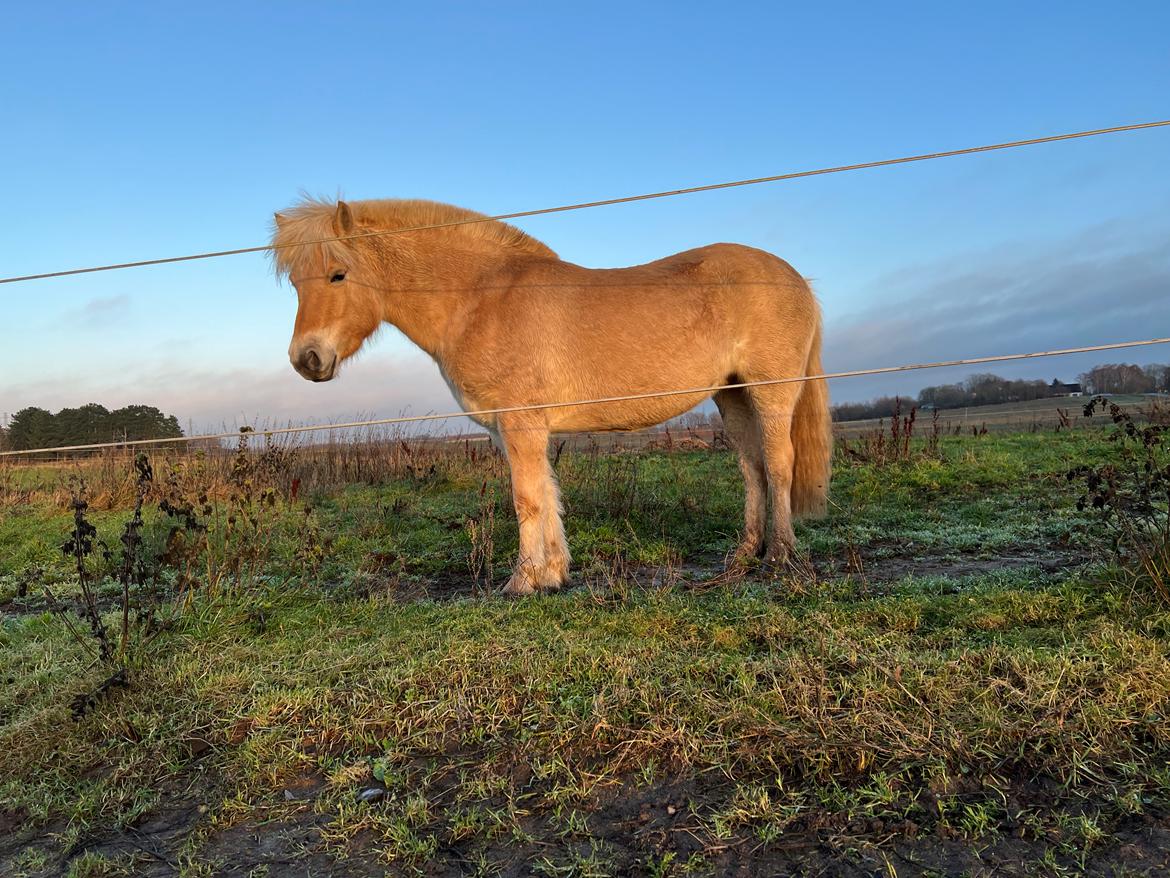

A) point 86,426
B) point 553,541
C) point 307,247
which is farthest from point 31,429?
point 553,541

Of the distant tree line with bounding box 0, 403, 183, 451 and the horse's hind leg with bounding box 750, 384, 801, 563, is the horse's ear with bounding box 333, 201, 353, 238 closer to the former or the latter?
the horse's hind leg with bounding box 750, 384, 801, 563

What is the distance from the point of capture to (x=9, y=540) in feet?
29.0

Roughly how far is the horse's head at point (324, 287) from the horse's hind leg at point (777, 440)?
3.07 meters

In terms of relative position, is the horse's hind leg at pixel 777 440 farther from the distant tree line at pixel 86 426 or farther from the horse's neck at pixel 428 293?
the distant tree line at pixel 86 426

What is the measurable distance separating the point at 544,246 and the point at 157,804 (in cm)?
461

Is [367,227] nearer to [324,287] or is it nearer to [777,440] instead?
[324,287]

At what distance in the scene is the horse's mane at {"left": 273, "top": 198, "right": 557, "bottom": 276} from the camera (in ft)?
17.7

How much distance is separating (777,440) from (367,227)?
349 cm

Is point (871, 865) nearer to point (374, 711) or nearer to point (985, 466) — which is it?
point (374, 711)

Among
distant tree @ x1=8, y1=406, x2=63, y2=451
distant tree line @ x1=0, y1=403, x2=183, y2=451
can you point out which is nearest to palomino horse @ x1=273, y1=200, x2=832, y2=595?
distant tree line @ x1=0, y1=403, x2=183, y2=451

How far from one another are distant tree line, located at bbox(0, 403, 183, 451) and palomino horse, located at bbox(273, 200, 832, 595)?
27.1 ft

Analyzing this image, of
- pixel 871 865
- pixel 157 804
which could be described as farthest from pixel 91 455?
pixel 871 865

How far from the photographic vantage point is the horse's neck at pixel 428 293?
18.4 ft

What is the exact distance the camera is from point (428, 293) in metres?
5.65
